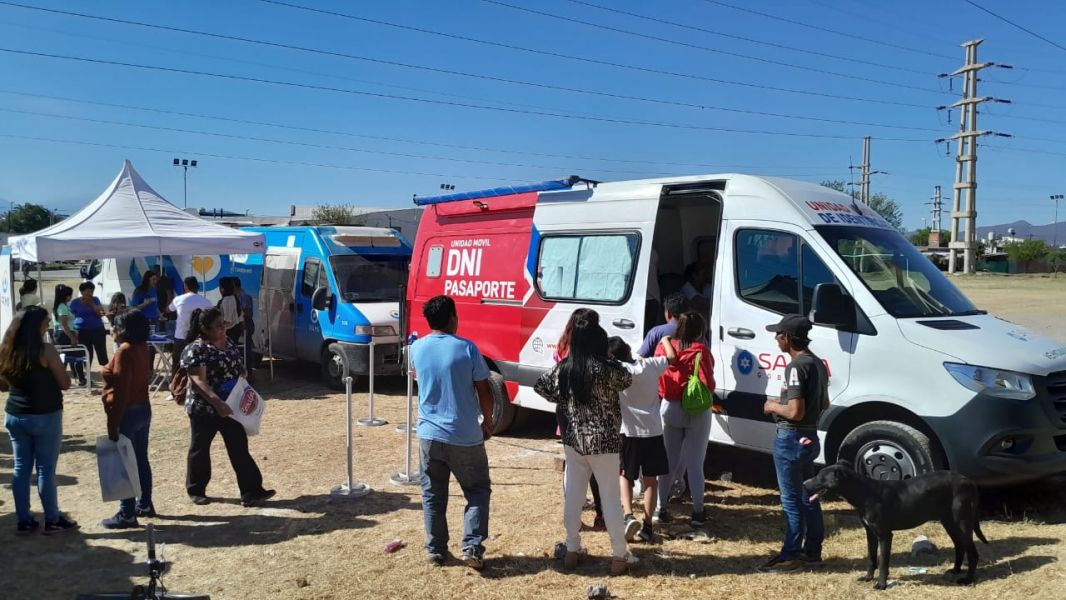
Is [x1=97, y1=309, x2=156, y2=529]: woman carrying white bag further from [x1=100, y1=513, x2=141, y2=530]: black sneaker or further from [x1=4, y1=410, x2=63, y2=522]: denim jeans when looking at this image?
[x1=4, y1=410, x2=63, y2=522]: denim jeans

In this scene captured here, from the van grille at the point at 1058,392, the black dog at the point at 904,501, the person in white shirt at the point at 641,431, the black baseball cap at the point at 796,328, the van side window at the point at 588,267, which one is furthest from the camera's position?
the van side window at the point at 588,267

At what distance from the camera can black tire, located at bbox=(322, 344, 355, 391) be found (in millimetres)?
11852

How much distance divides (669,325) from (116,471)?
161 inches

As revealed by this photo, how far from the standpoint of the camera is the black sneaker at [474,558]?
4953 millimetres

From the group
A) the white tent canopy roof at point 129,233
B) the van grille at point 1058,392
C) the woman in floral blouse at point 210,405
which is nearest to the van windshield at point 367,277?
the white tent canopy roof at point 129,233

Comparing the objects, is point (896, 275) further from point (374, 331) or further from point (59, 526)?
point (374, 331)

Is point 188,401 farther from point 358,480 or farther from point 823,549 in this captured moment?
point 823,549

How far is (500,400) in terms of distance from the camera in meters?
8.42

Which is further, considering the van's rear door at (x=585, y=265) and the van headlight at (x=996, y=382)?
the van's rear door at (x=585, y=265)

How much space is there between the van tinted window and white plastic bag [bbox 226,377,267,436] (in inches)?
163

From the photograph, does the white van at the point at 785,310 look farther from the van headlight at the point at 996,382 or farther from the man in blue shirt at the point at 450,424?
the man in blue shirt at the point at 450,424

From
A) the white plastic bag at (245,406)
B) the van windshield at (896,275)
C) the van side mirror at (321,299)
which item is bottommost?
the white plastic bag at (245,406)

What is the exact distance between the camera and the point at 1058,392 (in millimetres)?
5434

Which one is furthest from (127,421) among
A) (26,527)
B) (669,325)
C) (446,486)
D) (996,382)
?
(996,382)
